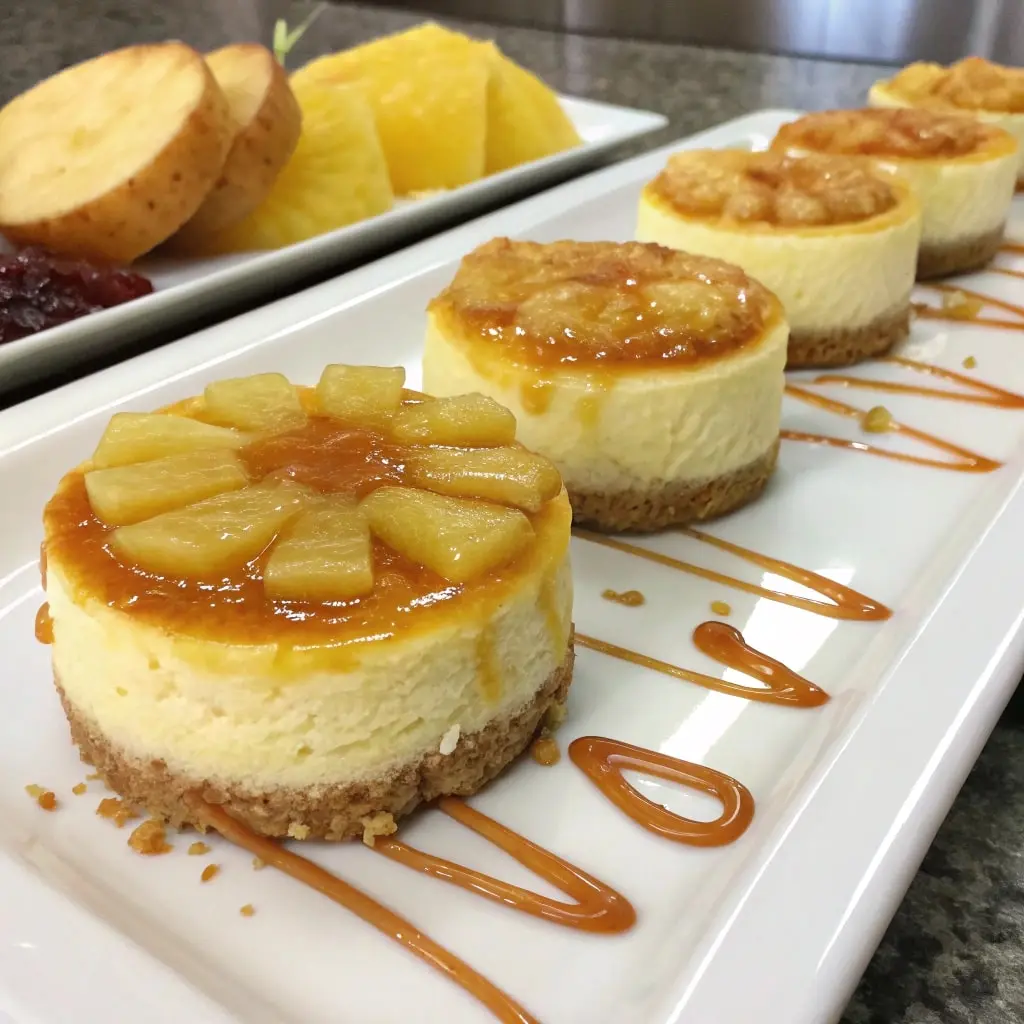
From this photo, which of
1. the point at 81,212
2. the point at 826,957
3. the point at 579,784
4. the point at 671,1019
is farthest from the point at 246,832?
the point at 81,212

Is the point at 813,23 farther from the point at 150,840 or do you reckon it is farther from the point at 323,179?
the point at 150,840

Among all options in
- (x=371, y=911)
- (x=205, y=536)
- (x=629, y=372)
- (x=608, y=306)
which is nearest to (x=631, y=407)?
(x=629, y=372)

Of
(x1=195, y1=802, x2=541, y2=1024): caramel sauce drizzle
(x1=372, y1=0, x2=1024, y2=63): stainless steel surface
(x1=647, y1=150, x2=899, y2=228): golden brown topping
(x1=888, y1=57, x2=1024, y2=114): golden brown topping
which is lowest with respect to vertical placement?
(x1=372, y1=0, x2=1024, y2=63): stainless steel surface

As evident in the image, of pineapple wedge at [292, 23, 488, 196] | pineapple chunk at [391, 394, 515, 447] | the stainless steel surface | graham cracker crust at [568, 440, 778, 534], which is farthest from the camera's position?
the stainless steel surface

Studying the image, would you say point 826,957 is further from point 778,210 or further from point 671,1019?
point 778,210

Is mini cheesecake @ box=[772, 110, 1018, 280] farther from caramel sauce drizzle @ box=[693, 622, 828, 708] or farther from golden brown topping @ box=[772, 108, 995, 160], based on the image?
caramel sauce drizzle @ box=[693, 622, 828, 708]

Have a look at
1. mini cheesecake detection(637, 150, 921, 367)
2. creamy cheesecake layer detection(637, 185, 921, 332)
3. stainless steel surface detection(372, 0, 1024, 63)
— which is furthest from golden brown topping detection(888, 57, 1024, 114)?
stainless steel surface detection(372, 0, 1024, 63)
